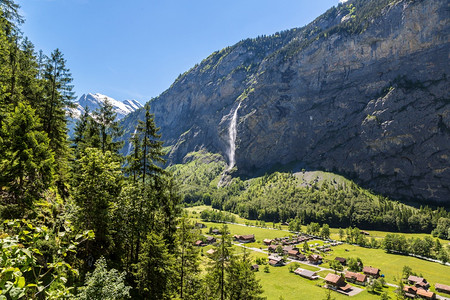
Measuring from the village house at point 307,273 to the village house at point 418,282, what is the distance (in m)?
26.1

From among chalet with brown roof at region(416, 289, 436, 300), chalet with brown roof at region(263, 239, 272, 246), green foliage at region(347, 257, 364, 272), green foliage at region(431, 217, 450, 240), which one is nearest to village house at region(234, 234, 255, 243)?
chalet with brown roof at region(263, 239, 272, 246)

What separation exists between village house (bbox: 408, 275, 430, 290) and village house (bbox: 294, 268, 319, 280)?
1026 inches

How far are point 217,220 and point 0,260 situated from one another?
505 ft

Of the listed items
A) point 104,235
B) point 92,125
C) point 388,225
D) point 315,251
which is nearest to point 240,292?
point 104,235

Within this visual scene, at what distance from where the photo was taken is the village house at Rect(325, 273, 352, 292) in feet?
200

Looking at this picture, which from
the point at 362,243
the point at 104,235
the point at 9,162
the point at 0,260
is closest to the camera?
the point at 0,260

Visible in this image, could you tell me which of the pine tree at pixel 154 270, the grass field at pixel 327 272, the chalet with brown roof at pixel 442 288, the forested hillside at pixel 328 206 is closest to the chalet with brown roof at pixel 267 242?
the grass field at pixel 327 272

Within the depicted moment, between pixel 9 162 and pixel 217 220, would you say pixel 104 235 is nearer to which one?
pixel 9 162

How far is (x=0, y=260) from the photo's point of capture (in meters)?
3.26

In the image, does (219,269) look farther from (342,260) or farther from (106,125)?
(342,260)

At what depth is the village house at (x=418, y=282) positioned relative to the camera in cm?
6371

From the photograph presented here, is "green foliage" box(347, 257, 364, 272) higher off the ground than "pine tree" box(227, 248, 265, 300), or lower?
lower

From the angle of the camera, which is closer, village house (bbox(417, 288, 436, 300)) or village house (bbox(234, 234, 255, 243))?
village house (bbox(417, 288, 436, 300))

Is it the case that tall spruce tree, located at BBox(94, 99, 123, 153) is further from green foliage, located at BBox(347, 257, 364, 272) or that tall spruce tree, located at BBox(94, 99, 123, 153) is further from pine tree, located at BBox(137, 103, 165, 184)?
green foliage, located at BBox(347, 257, 364, 272)
